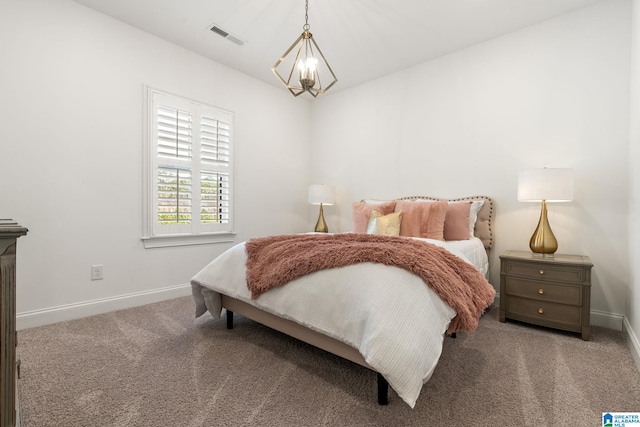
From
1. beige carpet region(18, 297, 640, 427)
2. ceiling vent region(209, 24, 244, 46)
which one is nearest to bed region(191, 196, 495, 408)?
beige carpet region(18, 297, 640, 427)

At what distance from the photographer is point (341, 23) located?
2793 mm

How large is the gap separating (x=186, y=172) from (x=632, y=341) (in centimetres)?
397

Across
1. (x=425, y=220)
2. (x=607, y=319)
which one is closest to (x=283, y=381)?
(x=425, y=220)

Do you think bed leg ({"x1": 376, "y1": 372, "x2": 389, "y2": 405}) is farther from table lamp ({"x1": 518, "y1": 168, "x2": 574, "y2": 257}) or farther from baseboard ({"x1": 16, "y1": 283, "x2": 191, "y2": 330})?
baseboard ({"x1": 16, "y1": 283, "x2": 191, "y2": 330})

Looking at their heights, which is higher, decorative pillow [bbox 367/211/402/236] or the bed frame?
decorative pillow [bbox 367/211/402/236]

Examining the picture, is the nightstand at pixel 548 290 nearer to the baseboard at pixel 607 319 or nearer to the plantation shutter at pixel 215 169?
the baseboard at pixel 607 319

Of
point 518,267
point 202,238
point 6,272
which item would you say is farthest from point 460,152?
point 6,272

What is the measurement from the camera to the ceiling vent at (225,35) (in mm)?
2879

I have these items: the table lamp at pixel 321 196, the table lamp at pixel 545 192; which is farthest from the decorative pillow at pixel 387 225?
the table lamp at pixel 321 196

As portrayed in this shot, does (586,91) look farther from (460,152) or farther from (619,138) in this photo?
(460,152)

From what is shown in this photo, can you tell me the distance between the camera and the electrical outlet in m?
2.64

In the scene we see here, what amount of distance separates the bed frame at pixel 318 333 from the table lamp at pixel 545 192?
48cm

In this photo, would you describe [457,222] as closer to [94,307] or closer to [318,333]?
[318,333]

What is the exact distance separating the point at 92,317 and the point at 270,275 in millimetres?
1900
